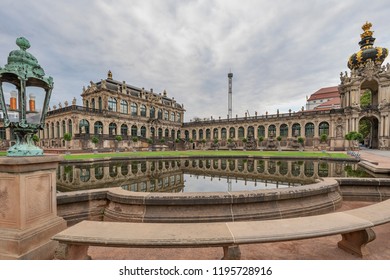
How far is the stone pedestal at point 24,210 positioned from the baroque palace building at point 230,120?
128ft

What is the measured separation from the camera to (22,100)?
359 cm

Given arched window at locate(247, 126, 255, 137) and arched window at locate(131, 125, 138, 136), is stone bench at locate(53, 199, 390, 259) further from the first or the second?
arched window at locate(247, 126, 255, 137)

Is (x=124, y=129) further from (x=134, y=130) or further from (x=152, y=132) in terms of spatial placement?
(x=152, y=132)

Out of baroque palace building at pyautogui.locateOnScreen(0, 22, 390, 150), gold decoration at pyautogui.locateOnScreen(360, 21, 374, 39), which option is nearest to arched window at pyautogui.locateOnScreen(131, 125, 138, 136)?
baroque palace building at pyautogui.locateOnScreen(0, 22, 390, 150)

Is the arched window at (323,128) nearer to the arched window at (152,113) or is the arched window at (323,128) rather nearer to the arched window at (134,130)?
the arched window at (152,113)

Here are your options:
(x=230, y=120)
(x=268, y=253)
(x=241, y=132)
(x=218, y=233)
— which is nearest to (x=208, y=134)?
(x=230, y=120)

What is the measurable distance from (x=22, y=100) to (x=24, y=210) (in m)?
2.07

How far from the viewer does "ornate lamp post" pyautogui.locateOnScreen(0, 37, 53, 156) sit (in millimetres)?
3421

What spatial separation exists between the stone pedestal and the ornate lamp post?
42 centimetres

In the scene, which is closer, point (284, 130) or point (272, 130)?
point (284, 130)

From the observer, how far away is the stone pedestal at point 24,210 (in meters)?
2.99

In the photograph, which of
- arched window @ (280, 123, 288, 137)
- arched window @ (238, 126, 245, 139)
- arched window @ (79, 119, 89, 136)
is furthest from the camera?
arched window @ (238, 126, 245, 139)

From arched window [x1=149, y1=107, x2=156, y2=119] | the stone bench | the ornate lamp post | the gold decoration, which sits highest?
the gold decoration
